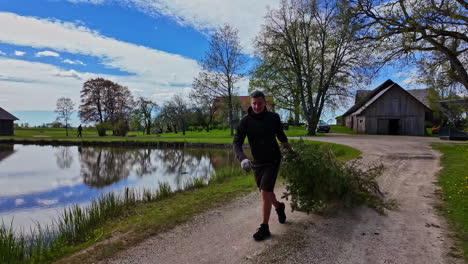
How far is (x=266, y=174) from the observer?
4.11 m

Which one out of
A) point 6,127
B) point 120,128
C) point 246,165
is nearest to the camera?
point 246,165

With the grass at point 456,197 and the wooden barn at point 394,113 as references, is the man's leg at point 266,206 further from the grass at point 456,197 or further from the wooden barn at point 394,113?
the wooden barn at point 394,113

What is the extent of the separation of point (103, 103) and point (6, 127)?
19518 mm

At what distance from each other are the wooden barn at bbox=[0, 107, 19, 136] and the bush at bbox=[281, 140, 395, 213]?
6470cm

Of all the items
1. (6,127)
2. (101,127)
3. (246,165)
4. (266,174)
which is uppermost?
(6,127)

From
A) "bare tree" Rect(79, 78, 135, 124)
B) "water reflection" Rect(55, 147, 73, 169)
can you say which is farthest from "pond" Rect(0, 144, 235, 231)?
"bare tree" Rect(79, 78, 135, 124)

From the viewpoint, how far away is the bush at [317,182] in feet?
15.8

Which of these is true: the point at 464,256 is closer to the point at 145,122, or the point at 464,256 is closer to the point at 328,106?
the point at 328,106

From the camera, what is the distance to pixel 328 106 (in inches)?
1186

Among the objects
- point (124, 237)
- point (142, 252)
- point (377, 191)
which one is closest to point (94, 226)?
point (124, 237)

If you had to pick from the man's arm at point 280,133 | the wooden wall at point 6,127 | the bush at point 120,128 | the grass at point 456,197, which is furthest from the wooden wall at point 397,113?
the wooden wall at point 6,127

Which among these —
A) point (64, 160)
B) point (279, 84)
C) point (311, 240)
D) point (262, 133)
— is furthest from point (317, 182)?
point (279, 84)

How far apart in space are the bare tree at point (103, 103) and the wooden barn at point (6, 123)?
14248 millimetres

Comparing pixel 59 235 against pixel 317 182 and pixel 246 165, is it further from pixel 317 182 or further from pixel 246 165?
pixel 317 182
